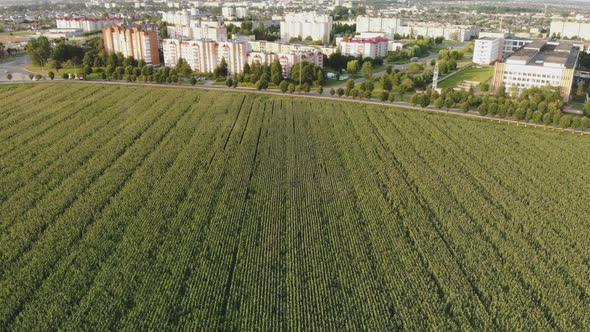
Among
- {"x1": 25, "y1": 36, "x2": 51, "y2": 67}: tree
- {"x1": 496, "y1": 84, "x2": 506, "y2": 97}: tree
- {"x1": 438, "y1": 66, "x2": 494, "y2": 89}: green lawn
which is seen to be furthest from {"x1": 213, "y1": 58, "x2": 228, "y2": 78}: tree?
{"x1": 496, "y1": 84, "x2": 506, "y2": 97}: tree

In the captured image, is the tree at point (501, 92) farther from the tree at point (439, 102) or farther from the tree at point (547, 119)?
the tree at point (547, 119)

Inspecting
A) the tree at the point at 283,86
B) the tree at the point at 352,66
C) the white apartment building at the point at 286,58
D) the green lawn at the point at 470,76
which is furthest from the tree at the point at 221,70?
the green lawn at the point at 470,76

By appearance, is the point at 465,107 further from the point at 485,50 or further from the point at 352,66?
the point at 485,50

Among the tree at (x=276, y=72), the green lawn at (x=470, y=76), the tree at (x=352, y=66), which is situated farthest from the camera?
the tree at (x=352, y=66)

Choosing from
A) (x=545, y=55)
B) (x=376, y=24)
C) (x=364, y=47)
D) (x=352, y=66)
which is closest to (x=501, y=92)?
(x=545, y=55)

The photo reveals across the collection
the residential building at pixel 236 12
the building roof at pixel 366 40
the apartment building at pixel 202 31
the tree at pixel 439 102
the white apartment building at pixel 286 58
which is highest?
the residential building at pixel 236 12

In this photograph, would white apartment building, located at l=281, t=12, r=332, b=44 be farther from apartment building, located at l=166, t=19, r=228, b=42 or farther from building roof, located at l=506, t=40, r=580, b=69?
building roof, located at l=506, t=40, r=580, b=69

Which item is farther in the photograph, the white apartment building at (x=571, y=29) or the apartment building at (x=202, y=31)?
the white apartment building at (x=571, y=29)
